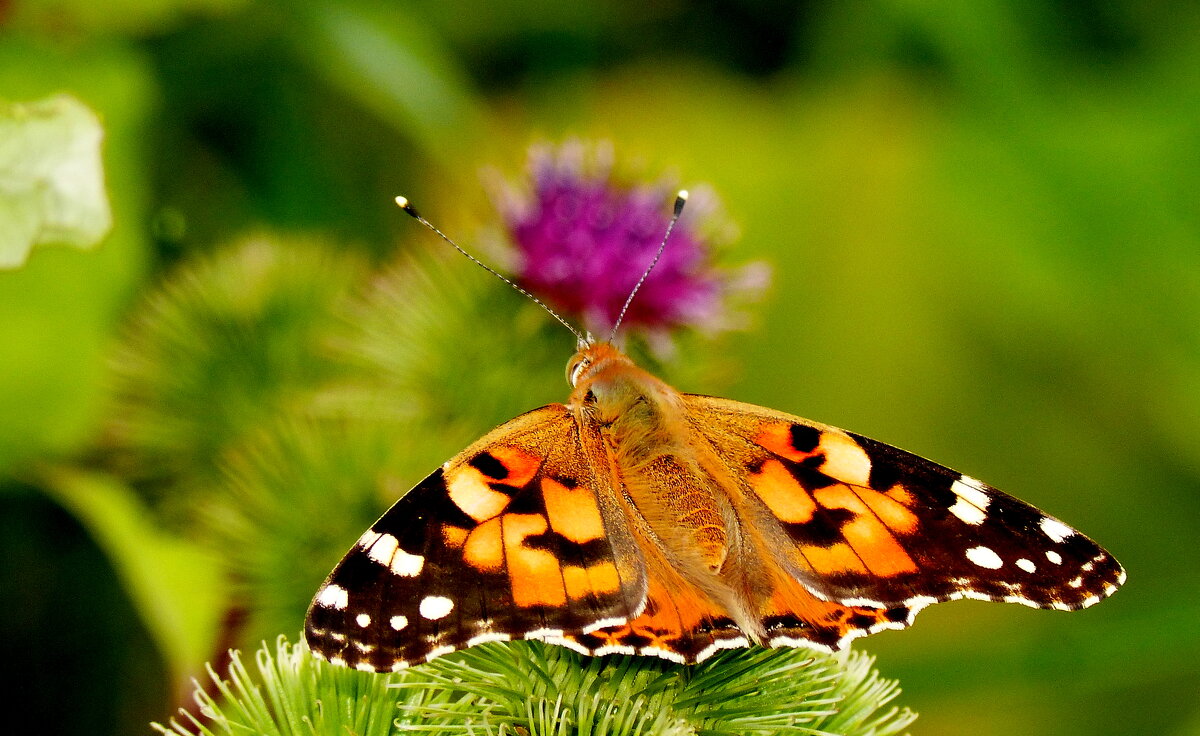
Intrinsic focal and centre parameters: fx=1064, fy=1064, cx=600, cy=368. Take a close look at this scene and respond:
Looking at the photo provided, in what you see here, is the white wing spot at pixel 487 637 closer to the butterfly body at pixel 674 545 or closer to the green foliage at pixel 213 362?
the butterfly body at pixel 674 545

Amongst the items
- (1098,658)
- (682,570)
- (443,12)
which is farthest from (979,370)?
(682,570)

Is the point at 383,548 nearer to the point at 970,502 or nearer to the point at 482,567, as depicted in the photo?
the point at 482,567

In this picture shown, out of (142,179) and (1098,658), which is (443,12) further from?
(1098,658)

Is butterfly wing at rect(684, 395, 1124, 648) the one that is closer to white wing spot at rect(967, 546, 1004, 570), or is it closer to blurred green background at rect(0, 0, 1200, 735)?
white wing spot at rect(967, 546, 1004, 570)

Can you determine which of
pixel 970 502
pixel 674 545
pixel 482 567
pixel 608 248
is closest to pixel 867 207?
pixel 608 248

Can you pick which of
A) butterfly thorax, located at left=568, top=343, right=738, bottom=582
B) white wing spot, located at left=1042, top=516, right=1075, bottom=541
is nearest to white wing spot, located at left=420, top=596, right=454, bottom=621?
butterfly thorax, located at left=568, top=343, right=738, bottom=582

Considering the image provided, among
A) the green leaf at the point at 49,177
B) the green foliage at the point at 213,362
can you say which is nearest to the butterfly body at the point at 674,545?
the green leaf at the point at 49,177
